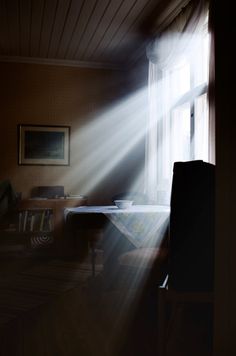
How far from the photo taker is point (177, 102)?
13.4 feet

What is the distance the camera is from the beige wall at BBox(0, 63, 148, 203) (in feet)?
17.4

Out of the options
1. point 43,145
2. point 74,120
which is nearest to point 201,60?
point 74,120

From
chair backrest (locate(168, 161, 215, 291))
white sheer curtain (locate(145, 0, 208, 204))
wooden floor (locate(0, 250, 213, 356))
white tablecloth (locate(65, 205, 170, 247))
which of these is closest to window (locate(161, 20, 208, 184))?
white sheer curtain (locate(145, 0, 208, 204))

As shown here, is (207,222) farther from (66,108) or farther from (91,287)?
(66,108)

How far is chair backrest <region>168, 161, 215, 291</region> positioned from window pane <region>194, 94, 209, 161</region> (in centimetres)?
161

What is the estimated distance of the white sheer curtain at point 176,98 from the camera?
134 inches

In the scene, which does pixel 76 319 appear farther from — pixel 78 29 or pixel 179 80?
pixel 78 29

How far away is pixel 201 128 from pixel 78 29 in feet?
6.68

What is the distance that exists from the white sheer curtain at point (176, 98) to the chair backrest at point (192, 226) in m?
1.61

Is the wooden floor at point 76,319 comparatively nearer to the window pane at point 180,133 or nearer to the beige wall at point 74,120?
the window pane at point 180,133

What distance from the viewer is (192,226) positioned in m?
1.69

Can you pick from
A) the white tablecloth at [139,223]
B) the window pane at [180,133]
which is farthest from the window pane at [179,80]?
the white tablecloth at [139,223]

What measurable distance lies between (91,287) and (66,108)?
10.0 feet

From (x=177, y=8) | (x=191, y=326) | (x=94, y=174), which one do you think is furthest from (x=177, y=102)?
(x=191, y=326)
